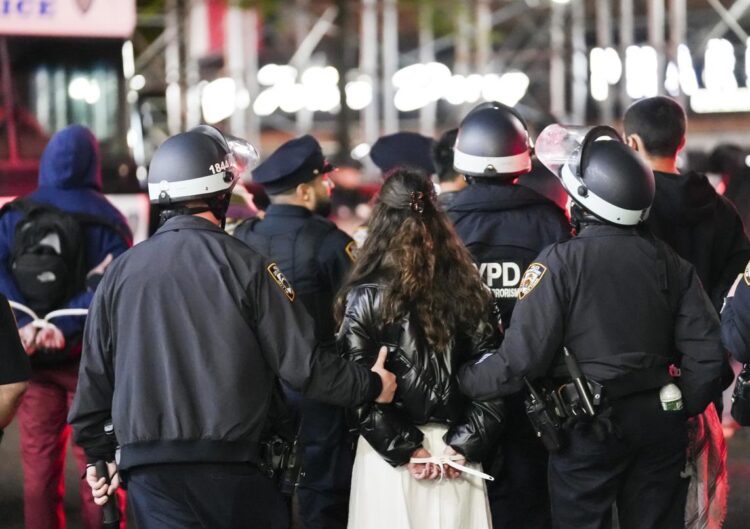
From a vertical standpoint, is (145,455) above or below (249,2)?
below

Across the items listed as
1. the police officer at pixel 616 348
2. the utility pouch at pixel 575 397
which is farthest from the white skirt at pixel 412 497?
the utility pouch at pixel 575 397

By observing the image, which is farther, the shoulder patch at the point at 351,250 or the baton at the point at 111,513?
the shoulder patch at the point at 351,250

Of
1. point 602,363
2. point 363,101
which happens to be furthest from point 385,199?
point 363,101

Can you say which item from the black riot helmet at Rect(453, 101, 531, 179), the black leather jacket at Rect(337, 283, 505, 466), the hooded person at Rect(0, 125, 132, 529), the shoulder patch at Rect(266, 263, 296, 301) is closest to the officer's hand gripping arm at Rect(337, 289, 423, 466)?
the black leather jacket at Rect(337, 283, 505, 466)

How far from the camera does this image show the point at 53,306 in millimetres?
6254

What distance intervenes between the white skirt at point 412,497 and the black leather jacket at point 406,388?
0.07m

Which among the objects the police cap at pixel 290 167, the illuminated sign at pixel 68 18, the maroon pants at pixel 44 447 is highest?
the illuminated sign at pixel 68 18

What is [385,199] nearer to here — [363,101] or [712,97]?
[712,97]

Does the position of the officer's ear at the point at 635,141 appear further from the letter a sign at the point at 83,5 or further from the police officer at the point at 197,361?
the letter a sign at the point at 83,5

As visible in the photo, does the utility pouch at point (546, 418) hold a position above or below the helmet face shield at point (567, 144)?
below

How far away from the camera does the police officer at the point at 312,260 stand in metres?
6.00

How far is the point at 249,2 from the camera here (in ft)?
56.9

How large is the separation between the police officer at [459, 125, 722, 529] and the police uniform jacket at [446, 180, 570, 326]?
702mm

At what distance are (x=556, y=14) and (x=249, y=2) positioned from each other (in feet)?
18.7
